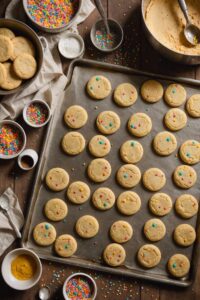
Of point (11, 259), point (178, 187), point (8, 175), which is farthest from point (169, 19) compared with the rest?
point (11, 259)

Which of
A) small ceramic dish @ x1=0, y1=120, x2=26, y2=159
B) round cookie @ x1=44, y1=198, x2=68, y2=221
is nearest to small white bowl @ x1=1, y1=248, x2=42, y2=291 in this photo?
round cookie @ x1=44, y1=198, x2=68, y2=221

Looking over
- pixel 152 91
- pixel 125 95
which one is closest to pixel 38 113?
pixel 125 95

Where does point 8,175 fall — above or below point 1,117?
below

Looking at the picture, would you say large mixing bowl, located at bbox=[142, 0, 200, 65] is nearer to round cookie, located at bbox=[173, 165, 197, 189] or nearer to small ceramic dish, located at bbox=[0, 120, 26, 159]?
round cookie, located at bbox=[173, 165, 197, 189]

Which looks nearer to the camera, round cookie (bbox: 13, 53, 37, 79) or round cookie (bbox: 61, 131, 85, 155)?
round cookie (bbox: 13, 53, 37, 79)

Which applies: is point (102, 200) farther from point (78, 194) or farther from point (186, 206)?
point (186, 206)

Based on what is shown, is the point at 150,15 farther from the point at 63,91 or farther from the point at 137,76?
the point at 63,91
